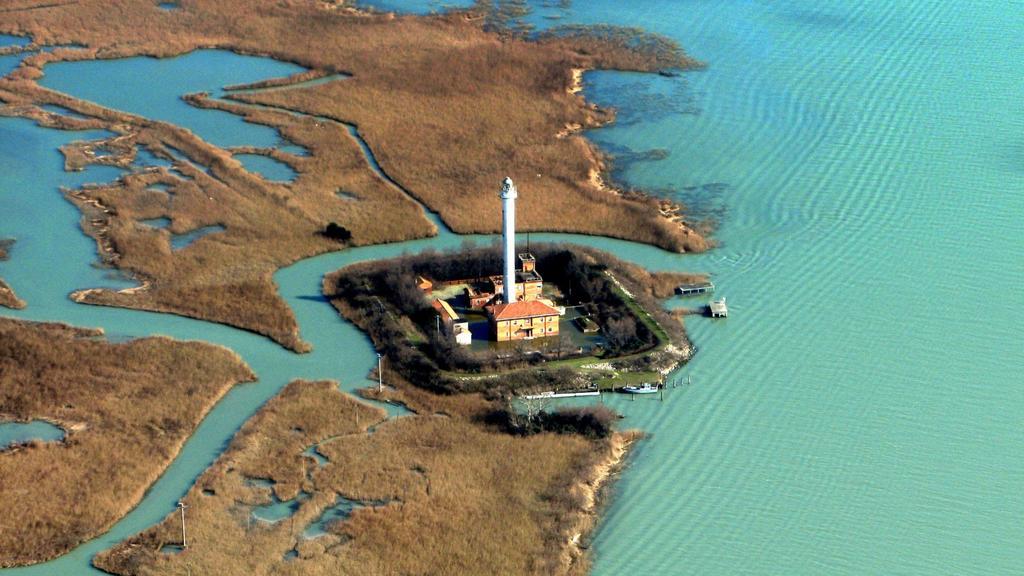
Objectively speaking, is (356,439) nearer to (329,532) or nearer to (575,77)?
(329,532)

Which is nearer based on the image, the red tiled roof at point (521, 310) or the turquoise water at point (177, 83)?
the red tiled roof at point (521, 310)

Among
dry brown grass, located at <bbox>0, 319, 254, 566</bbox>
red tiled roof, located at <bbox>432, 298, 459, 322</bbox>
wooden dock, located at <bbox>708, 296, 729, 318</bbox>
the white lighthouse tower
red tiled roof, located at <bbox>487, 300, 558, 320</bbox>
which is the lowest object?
dry brown grass, located at <bbox>0, 319, 254, 566</bbox>

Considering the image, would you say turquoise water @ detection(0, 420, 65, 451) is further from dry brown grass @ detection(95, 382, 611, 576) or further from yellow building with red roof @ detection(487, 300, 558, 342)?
yellow building with red roof @ detection(487, 300, 558, 342)

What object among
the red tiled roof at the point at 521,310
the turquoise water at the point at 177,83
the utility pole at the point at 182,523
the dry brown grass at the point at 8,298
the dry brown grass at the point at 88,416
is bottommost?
the dry brown grass at the point at 8,298

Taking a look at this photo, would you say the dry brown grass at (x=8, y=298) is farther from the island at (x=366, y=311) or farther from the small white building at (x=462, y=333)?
the small white building at (x=462, y=333)

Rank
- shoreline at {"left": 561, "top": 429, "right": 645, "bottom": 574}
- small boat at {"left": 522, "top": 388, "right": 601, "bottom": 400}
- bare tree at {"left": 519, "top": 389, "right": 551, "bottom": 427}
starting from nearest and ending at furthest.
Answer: shoreline at {"left": 561, "top": 429, "right": 645, "bottom": 574}, bare tree at {"left": 519, "top": 389, "right": 551, "bottom": 427}, small boat at {"left": 522, "top": 388, "right": 601, "bottom": 400}

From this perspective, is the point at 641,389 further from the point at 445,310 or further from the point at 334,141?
the point at 334,141

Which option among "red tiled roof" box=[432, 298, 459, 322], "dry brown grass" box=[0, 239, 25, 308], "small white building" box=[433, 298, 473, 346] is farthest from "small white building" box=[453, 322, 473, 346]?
"dry brown grass" box=[0, 239, 25, 308]

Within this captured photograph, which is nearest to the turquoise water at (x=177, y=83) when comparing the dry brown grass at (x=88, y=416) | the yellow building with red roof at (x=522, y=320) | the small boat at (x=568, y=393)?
the dry brown grass at (x=88, y=416)
